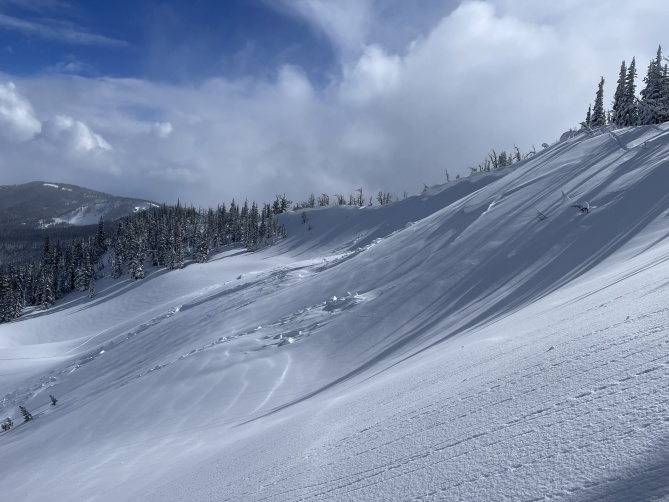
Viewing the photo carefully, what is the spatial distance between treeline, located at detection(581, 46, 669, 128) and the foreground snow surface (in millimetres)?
13594

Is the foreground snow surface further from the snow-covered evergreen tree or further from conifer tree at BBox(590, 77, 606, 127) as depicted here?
conifer tree at BBox(590, 77, 606, 127)

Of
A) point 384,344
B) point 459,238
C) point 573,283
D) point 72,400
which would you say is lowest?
point 72,400

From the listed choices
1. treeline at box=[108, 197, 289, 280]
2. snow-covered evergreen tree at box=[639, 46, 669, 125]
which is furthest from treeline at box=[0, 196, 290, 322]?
snow-covered evergreen tree at box=[639, 46, 669, 125]

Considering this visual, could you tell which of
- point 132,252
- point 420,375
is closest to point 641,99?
point 420,375

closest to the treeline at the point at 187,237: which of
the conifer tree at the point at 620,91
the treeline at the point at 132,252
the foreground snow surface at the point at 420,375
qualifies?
the treeline at the point at 132,252

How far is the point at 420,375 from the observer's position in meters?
5.65

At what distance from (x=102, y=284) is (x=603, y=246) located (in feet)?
276

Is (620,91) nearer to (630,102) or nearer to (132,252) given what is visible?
(630,102)

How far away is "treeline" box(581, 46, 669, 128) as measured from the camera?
3269cm

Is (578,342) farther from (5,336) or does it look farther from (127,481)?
(5,336)

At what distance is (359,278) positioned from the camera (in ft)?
57.8

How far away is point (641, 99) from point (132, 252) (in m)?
72.9

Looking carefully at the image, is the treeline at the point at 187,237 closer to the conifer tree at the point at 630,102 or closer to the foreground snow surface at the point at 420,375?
the foreground snow surface at the point at 420,375

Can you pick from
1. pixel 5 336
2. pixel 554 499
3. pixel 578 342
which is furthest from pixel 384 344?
pixel 5 336
